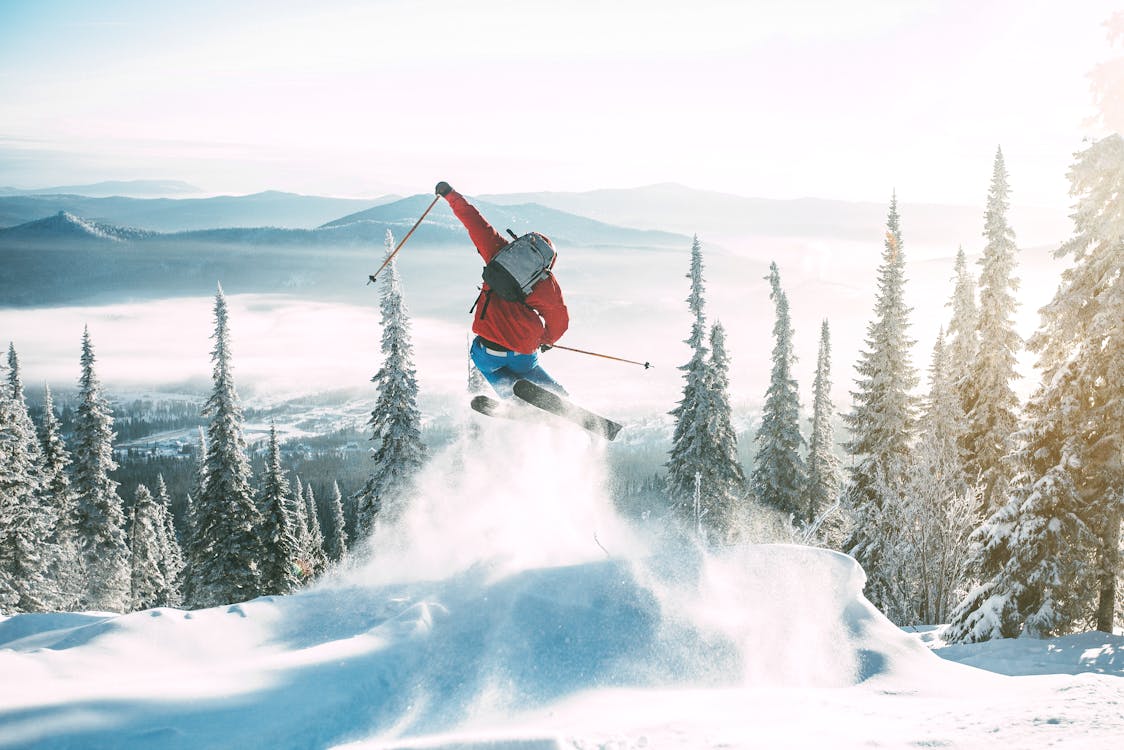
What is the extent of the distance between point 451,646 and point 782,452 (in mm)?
29482

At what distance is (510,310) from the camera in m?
10.3

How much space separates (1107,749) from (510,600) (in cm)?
562

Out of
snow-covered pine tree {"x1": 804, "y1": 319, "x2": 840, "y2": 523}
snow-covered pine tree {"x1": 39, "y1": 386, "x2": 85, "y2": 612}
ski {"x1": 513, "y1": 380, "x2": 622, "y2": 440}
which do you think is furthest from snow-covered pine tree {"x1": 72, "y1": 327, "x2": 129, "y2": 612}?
snow-covered pine tree {"x1": 804, "y1": 319, "x2": 840, "y2": 523}

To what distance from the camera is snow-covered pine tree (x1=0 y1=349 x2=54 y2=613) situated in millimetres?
27375

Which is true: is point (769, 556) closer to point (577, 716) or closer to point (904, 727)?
point (904, 727)

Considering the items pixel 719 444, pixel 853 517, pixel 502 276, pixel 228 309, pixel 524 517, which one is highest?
pixel 502 276

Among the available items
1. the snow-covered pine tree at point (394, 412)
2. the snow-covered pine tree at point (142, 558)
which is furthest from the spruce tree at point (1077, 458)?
the snow-covered pine tree at point (142, 558)

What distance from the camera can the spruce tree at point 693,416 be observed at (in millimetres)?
30297

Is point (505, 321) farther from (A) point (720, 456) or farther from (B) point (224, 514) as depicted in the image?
(B) point (224, 514)

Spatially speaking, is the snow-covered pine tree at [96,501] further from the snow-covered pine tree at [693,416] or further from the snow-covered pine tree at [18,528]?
the snow-covered pine tree at [693,416]

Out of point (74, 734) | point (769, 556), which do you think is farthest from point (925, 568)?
point (74, 734)

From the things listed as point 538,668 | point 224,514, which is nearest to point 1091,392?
point 538,668

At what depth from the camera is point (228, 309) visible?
30438 mm

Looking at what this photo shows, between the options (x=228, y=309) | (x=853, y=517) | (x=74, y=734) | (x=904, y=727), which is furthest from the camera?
(x=228, y=309)
